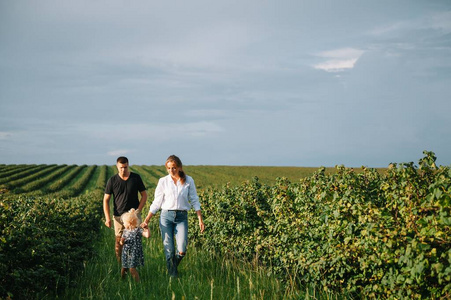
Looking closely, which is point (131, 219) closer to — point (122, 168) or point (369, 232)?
point (122, 168)

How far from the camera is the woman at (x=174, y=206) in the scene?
7293mm

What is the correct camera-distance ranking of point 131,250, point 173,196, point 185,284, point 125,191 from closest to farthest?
point 185,284 → point 131,250 → point 173,196 → point 125,191

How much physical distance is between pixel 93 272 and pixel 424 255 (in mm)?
6443

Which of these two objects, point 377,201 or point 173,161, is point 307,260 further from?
point 173,161

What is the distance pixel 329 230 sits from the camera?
577 centimetres

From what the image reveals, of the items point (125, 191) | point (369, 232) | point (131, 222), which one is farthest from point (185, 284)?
point (369, 232)

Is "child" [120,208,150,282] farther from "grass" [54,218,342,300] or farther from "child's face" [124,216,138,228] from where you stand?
"grass" [54,218,342,300]

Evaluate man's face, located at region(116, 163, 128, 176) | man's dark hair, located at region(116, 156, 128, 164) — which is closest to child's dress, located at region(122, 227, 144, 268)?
man's face, located at region(116, 163, 128, 176)

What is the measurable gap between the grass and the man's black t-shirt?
1.37 metres

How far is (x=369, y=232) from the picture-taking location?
16.5ft

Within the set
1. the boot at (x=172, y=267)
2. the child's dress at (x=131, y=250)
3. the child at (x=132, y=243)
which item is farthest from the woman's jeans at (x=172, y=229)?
the child's dress at (x=131, y=250)

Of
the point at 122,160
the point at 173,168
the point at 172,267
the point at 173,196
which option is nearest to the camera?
the point at 173,168

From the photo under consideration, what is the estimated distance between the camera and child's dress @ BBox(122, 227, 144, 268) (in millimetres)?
7121

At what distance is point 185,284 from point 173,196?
1644mm
